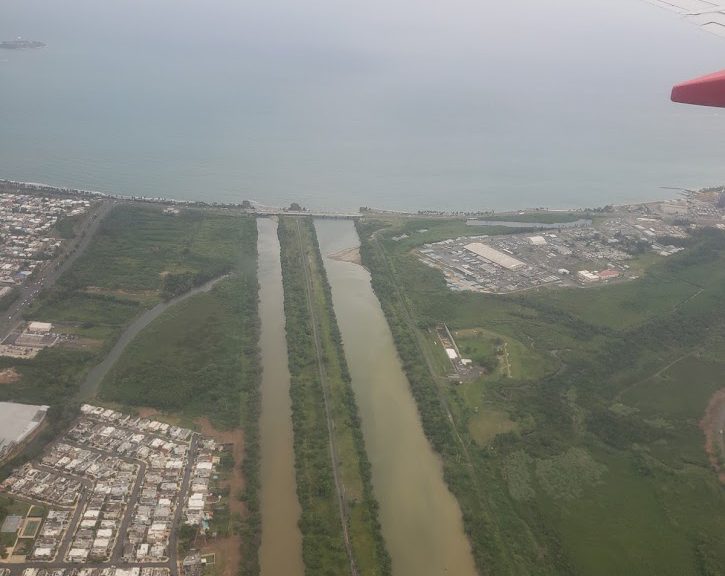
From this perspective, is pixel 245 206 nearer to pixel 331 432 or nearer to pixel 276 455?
pixel 331 432

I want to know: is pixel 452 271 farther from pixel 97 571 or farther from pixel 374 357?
pixel 97 571

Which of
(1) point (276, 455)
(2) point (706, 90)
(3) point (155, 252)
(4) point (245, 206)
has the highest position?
(2) point (706, 90)

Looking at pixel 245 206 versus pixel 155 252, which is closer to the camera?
pixel 155 252

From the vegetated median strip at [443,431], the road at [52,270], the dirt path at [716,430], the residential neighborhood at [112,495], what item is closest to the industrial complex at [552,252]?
the vegetated median strip at [443,431]

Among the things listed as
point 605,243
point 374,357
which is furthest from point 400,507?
point 605,243

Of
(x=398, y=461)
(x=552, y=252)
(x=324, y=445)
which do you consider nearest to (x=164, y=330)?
(x=324, y=445)

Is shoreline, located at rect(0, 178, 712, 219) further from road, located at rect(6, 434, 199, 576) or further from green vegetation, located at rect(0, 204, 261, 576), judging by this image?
road, located at rect(6, 434, 199, 576)
